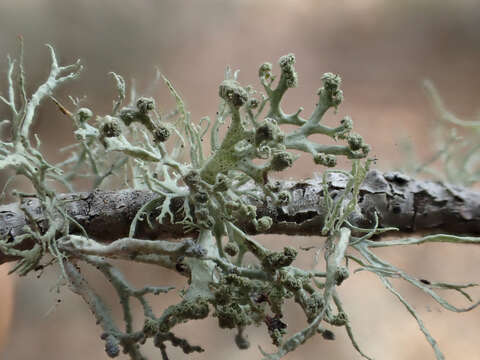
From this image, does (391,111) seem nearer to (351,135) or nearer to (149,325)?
(351,135)

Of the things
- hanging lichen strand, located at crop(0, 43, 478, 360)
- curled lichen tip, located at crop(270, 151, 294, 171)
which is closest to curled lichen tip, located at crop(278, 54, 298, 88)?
hanging lichen strand, located at crop(0, 43, 478, 360)

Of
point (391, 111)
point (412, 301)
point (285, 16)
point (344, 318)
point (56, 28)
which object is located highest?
point (285, 16)

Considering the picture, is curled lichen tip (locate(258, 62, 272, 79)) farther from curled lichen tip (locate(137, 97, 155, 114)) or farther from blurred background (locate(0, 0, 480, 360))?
blurred background (locate(0, 0, 480, 360))

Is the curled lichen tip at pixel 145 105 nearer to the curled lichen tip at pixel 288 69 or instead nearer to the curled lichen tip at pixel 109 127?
the curled lichen tip at pixel 109 127

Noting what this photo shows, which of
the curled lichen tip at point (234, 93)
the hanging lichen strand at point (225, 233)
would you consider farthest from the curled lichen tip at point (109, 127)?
the curled lichen tip at point (234, 93)

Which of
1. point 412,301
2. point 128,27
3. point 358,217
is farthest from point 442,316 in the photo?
point 128,27

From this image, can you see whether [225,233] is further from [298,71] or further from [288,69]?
[298,71]
